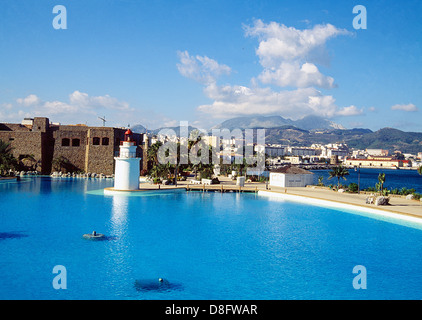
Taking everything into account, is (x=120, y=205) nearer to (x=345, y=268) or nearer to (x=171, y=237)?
(x=171, y=237)

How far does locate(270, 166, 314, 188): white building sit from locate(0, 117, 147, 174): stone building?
19209 mm

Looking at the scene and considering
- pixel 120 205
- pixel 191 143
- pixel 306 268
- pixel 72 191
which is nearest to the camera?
pixel 306 268

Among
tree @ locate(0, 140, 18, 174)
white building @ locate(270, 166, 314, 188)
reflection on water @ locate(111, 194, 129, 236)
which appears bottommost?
reflection on water @ locate(111, 194, 129, 236)

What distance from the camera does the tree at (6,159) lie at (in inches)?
1569

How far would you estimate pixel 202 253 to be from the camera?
13875 millimetres

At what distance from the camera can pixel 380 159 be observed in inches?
6806

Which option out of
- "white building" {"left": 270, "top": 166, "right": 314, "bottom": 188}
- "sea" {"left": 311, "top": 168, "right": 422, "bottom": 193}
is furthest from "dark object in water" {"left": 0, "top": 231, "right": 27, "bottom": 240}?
"sea" {"left": 311, "top": 168, "right": 422, "bottom": 193}

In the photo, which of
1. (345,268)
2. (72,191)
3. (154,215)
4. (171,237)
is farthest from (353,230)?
(72,191)

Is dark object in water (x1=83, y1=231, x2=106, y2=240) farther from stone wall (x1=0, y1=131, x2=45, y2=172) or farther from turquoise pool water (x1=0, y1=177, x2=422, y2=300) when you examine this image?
stone wall (x1=0, y1=131, x2=45, y2=172)

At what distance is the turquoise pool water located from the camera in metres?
10.4

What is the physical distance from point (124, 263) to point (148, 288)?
2.42 metres

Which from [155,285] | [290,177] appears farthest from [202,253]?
[290,177]

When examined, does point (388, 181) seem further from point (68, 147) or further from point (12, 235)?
point (12, 235)

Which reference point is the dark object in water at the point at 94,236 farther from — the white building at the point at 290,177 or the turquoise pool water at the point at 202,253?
the white building at the point at 290,177
